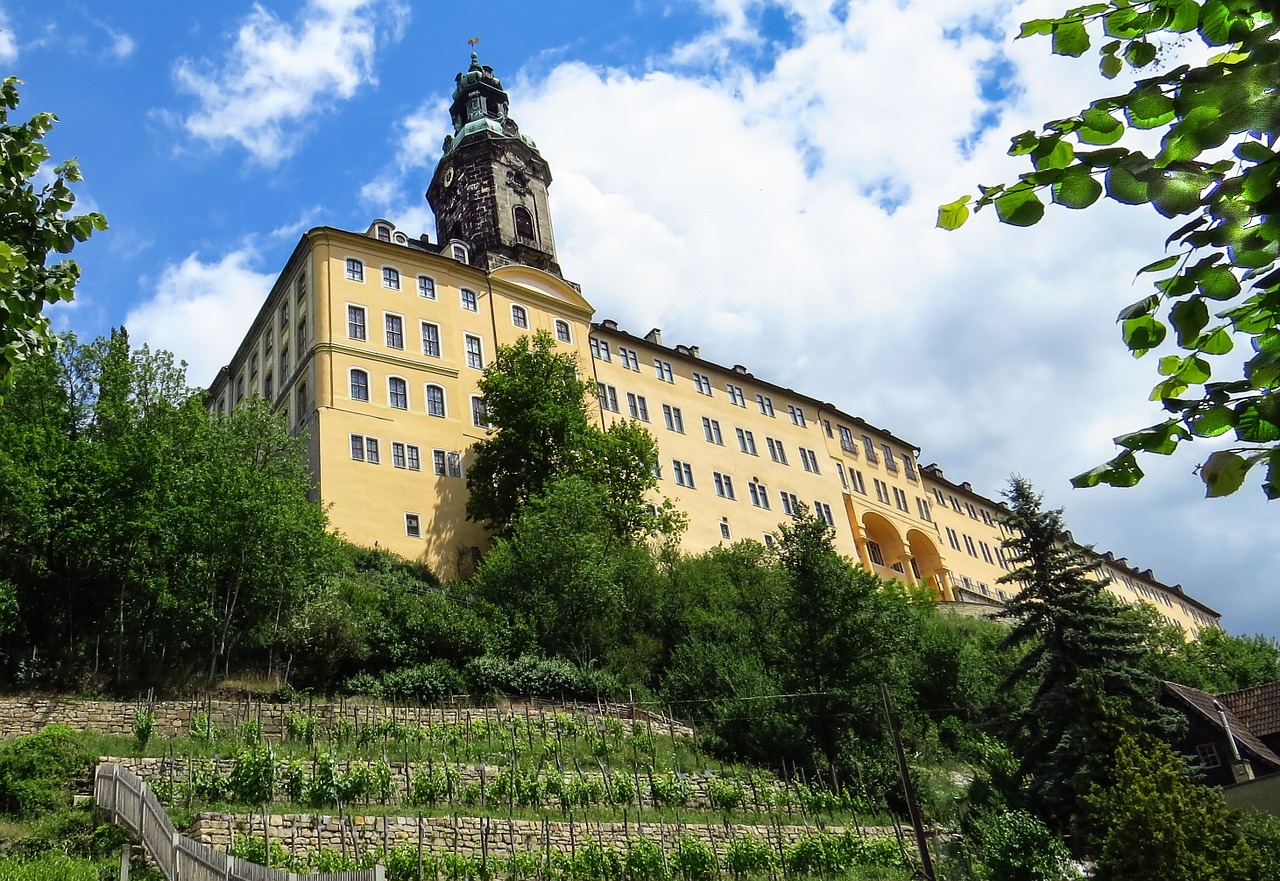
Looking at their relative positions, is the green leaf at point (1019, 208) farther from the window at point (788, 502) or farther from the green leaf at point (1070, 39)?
the window at point (788, 502)

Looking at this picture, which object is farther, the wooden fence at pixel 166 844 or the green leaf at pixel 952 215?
the wooden fence at pixel 166 844

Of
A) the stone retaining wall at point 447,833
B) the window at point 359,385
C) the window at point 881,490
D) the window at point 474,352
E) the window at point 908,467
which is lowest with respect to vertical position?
the stone retaining wall at point 447,833

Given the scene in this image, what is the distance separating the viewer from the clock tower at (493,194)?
62344mm

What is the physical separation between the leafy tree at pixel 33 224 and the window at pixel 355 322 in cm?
4190

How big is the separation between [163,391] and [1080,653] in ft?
100

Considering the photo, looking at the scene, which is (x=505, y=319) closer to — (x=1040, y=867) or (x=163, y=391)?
(x=163, y=391)

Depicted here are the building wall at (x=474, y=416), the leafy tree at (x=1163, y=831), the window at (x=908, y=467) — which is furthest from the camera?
the window at (x=908, y=467)

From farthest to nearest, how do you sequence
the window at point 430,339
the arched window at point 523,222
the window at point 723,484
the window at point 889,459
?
1. the window at point 889,459
2. the arched window at point 523,222
3. the window at point 723,484
4. the window at point 430,339

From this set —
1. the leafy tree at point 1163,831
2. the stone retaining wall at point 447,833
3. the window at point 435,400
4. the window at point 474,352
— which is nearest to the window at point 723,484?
the window at point 474,352

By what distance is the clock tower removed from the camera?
2454 inches

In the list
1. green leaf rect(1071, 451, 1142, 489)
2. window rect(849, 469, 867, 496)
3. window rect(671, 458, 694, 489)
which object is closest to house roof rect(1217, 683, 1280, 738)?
window rect(671, 458, 694, 489)

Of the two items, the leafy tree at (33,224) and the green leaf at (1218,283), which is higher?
the leafy tree at (33,224)

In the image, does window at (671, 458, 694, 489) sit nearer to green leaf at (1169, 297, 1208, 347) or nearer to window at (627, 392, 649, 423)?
window at (627, 392, 649, 423)

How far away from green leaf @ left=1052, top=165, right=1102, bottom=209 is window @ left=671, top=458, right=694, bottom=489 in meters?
54.6
